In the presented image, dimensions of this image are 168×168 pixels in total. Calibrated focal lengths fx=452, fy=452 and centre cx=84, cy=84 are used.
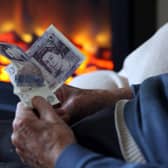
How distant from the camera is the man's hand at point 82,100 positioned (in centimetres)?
97

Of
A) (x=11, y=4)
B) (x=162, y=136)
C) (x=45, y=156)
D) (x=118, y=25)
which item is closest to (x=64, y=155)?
(x=45, y=156)

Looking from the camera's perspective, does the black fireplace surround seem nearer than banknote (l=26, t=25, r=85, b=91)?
No

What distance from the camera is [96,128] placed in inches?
31.9

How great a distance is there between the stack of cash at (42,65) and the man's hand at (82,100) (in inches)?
1.8

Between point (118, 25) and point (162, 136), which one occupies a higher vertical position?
point (162, 136)

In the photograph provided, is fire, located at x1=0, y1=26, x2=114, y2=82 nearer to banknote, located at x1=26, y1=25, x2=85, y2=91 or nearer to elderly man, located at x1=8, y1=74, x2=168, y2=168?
banknote, located at x1=26, y1=25, x2=85, y2=91

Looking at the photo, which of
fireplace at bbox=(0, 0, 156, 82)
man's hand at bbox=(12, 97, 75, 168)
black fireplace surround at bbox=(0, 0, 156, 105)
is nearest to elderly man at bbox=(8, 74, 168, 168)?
man's hand at bbox=(12, 97, 75, 168)

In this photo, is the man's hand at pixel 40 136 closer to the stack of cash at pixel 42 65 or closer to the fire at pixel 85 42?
the stack of cash at pixel 42 65

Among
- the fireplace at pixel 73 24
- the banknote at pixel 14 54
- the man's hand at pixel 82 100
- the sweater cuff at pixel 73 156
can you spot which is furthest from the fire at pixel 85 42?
the sweater cuff at pixel 73 156

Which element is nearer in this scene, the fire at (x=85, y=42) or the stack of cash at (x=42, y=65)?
the stack of cash at (x=42, y=65)

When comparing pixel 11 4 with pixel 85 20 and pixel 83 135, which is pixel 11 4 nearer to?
pixel 85 20

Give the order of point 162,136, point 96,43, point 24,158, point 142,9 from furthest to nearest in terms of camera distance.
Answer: point 96,43 < point 142,9 < point 24,158 < point 162,136

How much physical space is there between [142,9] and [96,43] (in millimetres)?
294

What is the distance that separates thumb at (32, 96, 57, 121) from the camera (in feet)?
2.74
